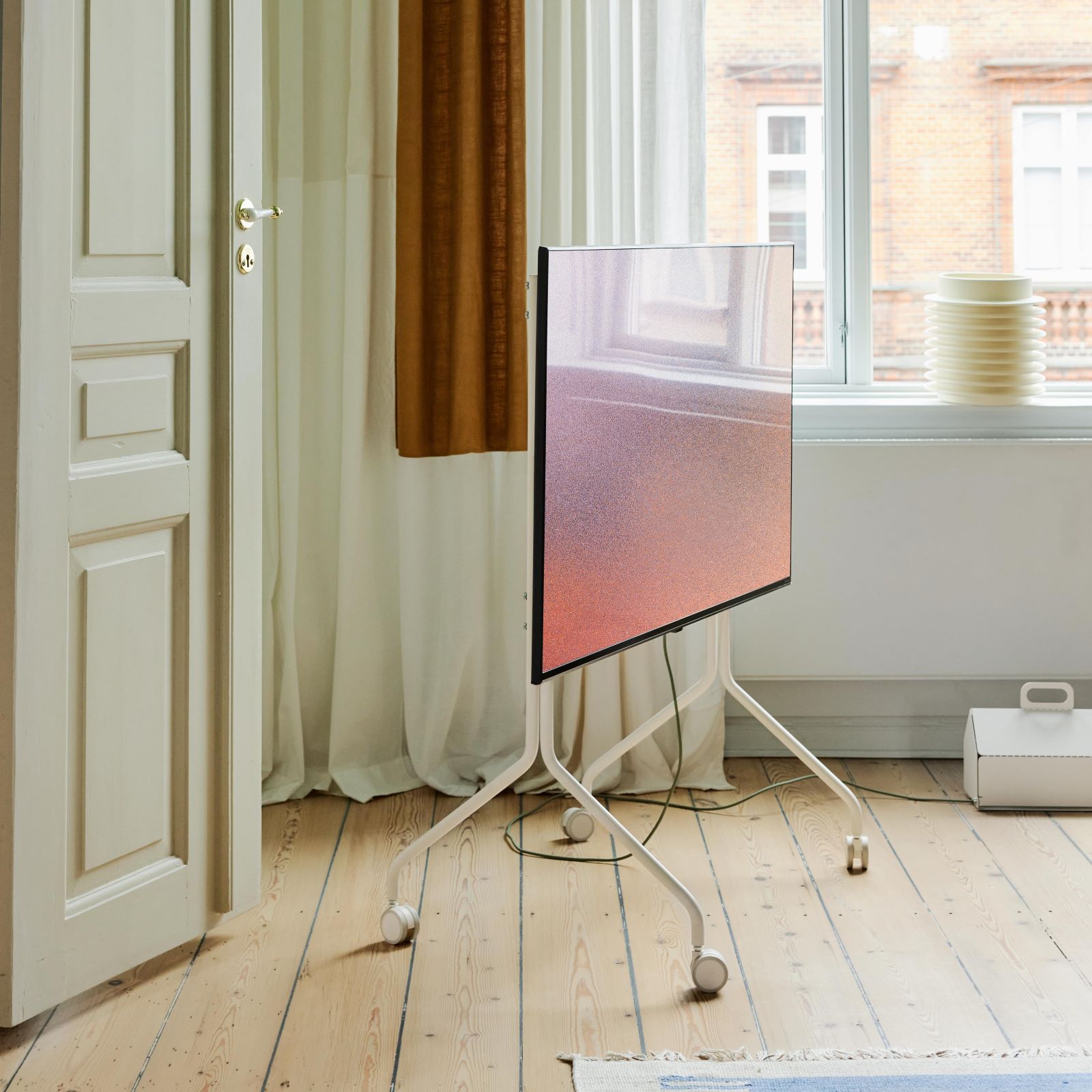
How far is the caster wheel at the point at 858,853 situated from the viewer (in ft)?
7.89

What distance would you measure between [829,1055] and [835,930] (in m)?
0.42

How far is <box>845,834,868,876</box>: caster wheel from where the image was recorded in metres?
2.41

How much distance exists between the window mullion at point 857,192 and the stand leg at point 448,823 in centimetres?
146

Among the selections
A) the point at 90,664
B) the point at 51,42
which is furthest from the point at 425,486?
the point at 51,42

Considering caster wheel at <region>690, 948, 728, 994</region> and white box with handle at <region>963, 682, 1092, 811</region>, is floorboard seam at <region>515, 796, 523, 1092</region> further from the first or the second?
white box with handle at <region>963, 682, 1092, 811</region>

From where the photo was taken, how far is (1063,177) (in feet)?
10.2

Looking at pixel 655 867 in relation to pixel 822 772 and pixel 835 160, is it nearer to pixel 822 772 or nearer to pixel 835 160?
pixel 822 772

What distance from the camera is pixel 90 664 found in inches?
73.1

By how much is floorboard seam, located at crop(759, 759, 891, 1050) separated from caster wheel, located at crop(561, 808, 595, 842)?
0.41 meters

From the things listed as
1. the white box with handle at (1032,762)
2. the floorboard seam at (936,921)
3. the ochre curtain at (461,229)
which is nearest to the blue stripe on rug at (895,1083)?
the floorboard seam at (936,921)

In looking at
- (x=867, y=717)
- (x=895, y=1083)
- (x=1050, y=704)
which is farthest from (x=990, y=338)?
(x=895, y=1083)

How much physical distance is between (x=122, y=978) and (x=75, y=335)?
3.26ft

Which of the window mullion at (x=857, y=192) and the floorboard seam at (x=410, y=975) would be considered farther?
the window mullion at (x=857, y=192)

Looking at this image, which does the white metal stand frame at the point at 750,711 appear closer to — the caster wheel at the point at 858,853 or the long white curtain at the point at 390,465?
the caster wheel at the point at 858,853
